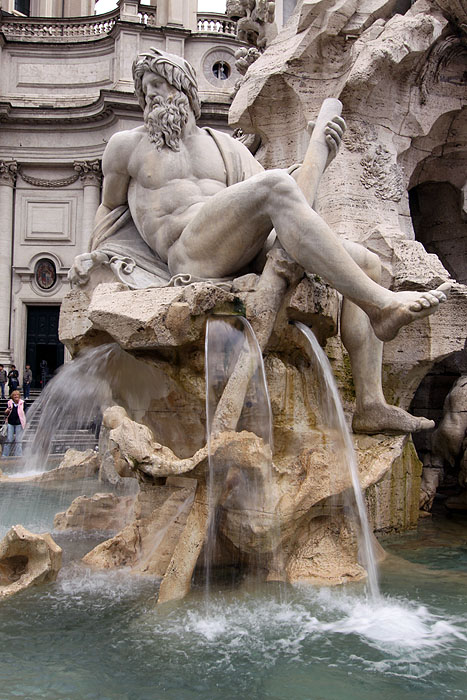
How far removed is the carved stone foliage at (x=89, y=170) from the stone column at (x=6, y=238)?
219 centimetres

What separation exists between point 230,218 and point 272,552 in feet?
5.50

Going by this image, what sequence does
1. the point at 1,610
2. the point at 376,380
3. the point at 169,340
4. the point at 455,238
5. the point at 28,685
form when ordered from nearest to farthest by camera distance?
1. the point at 28,685
2. the point at 1,610
3. the point at 169,340
4. the point at 376,380
5. the point at 455,238

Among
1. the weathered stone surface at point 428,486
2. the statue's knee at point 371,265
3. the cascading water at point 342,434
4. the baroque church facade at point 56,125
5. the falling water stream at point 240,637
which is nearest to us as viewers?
the falling water stream at point 240,637

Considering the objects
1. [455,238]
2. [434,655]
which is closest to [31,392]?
[455,238]

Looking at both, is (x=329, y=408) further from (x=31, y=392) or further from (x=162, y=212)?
(x=31, y=392)

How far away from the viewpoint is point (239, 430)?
3451 millimetres

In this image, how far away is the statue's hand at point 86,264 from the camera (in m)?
4.16

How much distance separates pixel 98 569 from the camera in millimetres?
3742

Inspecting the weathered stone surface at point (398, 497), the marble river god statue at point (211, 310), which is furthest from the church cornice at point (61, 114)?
the weathered stone surface at point (398, 497)

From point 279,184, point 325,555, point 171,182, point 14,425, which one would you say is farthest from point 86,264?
point 14,425

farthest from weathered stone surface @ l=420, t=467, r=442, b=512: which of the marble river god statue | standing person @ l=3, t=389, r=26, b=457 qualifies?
standing person @ l=3, t=389, r=26, b=457

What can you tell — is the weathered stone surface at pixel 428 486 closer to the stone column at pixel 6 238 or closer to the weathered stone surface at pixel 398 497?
the weathered stone surface at pixel 398 497

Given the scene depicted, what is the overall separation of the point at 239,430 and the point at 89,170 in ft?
73.3

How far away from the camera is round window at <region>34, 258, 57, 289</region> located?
24.1 meters
